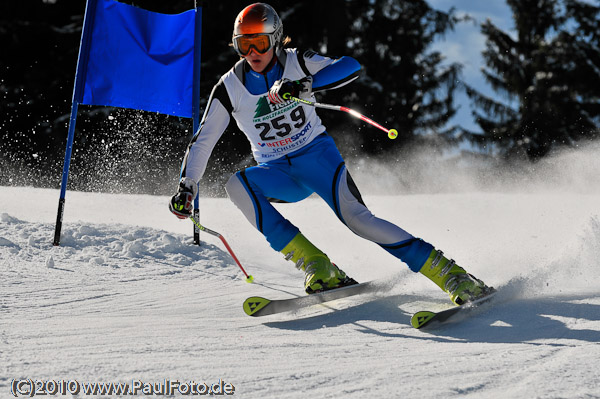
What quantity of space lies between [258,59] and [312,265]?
1.16 meters

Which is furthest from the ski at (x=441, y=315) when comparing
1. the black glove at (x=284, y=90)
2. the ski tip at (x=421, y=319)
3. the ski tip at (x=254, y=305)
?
the black glove at (x=284, y=90)

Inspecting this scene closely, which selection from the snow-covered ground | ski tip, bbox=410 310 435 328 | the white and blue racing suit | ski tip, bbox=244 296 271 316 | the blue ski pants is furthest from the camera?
the white and blue racing suit

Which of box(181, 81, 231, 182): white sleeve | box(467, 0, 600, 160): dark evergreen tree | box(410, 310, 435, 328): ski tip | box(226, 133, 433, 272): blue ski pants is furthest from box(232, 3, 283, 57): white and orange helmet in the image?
box(467, 0, 600, 160): dark evergreen tree

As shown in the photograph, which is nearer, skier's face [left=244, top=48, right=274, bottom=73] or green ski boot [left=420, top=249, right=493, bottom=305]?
green ski boot [left=420, top=249, right=493, bottom=305]

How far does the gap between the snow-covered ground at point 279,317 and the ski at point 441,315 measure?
5 cm

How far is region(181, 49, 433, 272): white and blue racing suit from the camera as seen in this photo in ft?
11.4

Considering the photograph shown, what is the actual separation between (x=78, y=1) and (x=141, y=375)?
17903mm

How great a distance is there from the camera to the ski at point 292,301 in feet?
10.2

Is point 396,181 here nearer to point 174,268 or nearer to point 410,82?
point 410,82

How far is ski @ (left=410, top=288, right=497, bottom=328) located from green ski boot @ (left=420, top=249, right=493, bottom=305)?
9 cm

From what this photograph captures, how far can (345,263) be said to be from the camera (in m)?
4.92

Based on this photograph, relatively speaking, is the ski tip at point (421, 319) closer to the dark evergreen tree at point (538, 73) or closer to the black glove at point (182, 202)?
the black glove at point (182, 202)

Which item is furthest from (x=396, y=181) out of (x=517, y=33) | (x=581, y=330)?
(x=581, y=330)

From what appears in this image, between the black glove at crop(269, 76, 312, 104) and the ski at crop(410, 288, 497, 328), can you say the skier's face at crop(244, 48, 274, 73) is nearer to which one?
the black glove at crop(269, 76, 312, 104)
